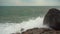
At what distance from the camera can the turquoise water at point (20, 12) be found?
213 cm

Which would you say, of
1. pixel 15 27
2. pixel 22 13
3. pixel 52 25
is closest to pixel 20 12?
pixel 22 13

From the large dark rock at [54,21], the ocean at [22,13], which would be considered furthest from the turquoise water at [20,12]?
the large dark rock at [54,21]

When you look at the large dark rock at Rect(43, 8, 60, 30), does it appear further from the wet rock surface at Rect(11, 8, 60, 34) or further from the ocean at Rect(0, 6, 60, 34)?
the ocean at Rect(0, 6, 60, 34)

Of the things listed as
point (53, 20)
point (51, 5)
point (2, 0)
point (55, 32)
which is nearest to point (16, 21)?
point (2, 0)

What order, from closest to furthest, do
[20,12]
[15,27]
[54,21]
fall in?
[54,21]
[15,27]
[20,12]

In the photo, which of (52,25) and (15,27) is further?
(15,27)

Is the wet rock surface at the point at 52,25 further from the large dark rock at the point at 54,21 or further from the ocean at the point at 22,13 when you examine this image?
the ocean at the point at 22,13

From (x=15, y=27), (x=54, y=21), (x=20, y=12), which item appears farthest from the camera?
(x=20, y=12)

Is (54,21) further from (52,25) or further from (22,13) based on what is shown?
(22,13)

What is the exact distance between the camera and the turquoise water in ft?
6.98

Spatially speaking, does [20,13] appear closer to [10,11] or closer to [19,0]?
[10,11]

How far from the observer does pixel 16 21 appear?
209 centimetres

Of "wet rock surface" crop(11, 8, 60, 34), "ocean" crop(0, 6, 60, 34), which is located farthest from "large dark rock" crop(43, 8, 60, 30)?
"ocean" crop(0, 6, 60, 34)

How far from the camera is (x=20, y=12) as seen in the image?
2.30m
